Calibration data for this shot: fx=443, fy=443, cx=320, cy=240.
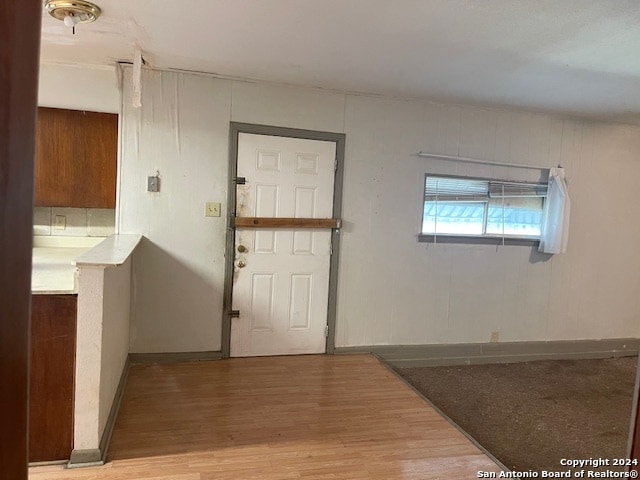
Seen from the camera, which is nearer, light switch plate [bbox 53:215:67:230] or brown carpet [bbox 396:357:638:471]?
brown carpet [bbox 396:357:638:471]

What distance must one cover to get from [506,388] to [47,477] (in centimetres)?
313

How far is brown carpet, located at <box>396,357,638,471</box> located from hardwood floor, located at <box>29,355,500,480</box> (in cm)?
26

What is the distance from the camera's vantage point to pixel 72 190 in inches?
131

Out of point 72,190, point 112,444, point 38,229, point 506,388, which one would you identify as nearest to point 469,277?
point 506,388

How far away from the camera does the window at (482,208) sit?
4055 mm

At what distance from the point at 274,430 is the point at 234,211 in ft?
5.64

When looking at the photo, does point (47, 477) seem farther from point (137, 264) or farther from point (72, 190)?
point (72, 190)

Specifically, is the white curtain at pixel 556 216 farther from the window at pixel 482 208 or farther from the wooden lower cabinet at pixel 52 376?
the wooden lower cabinet at pixel 52 376

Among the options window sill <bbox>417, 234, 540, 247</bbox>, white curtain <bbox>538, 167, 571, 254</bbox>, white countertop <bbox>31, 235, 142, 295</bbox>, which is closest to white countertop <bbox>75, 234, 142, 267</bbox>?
white countertop <bbox>31, 235, 142, 295</bbox>

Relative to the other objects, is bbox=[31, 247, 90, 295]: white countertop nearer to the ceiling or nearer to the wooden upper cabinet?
the wooden upper cabinet

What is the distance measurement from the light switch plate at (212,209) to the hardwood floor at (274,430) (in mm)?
1190

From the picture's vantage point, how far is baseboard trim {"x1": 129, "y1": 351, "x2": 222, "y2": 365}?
3449 mm

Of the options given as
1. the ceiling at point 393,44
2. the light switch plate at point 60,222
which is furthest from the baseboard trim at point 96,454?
the ceiling at point 393,44

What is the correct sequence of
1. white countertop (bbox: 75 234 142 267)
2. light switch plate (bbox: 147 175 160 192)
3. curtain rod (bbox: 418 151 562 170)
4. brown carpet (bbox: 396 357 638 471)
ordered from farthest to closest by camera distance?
curtain rod (bbox: 418 151 562 170)
light switch plate (bbox: 147 175 160 192)
brown carpet (bbox: 396 357 638 471)
white countertop (bbox: 75 234 142 267)
